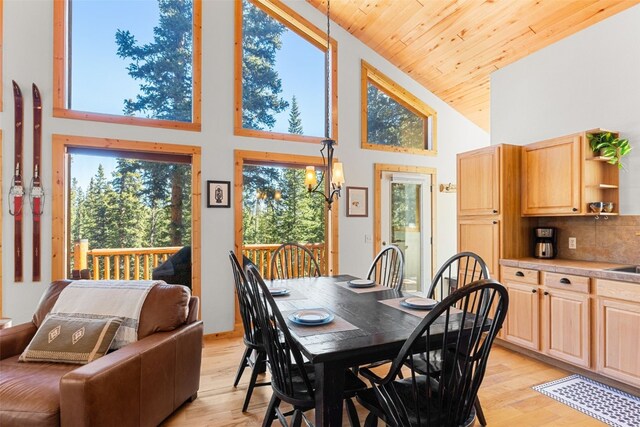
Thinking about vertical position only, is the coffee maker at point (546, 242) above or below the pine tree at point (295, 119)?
below

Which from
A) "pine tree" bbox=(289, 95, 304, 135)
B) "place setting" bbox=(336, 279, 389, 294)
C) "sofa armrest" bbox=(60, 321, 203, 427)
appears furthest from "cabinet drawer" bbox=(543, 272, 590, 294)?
"pine tree" bbox=(289, 95, 304, 135)

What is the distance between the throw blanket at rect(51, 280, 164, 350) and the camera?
230cm

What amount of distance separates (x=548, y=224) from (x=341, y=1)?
141 inches

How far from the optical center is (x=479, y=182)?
386cm

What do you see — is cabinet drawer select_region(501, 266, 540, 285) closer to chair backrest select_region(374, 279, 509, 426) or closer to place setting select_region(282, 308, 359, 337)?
chair backrest select_region(374, 279, 509, 426)

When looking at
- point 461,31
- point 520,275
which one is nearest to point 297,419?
point 520,275

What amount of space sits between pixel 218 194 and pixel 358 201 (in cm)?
190

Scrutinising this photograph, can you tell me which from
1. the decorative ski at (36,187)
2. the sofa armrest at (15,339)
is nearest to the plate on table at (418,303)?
the sofa armrest at (15,339)

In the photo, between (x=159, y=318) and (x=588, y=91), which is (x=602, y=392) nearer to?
(x=588, y=91)

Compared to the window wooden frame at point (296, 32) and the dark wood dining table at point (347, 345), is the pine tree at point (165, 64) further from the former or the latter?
the dark wood dining table at point (347, 345)

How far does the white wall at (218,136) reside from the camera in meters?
3.32

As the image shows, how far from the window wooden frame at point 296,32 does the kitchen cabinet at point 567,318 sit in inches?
119

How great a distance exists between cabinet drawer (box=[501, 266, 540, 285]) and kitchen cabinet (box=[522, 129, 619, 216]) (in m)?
0.63

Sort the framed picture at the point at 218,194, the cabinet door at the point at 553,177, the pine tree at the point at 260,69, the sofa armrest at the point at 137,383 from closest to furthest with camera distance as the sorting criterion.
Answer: the sofa armrest at the point at 137,383, the cabinet door at the point at 553,177, the framed picture at the point at 218,194, the pine tree at the point at 260,69
